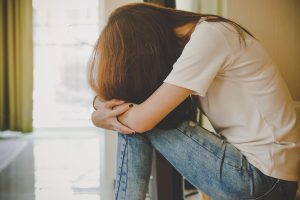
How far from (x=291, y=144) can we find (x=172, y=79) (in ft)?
1.05

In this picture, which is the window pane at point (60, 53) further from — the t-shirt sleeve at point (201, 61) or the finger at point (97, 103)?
the t-shirt sleeve at point (201, 61)

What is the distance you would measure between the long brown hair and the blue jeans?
0.05 m

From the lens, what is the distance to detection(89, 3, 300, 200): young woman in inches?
29.9

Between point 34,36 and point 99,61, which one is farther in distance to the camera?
A: point 34,36

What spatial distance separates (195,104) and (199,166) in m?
0.17

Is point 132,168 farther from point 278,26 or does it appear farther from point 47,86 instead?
point 47,86

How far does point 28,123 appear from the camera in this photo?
358 centimetres

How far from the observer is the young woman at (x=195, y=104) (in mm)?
758

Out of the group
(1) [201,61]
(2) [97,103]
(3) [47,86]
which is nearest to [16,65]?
(3) [47,86]

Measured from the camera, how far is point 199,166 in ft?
2.63

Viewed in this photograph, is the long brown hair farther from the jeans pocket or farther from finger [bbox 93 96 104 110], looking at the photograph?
the jeans pocket

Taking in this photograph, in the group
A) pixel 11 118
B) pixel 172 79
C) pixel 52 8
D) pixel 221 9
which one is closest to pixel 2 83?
pixel 11 118

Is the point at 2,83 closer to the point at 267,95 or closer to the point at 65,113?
the point at 65,113

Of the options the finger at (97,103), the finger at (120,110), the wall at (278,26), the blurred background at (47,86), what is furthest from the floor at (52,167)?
the wall at (278,26)
